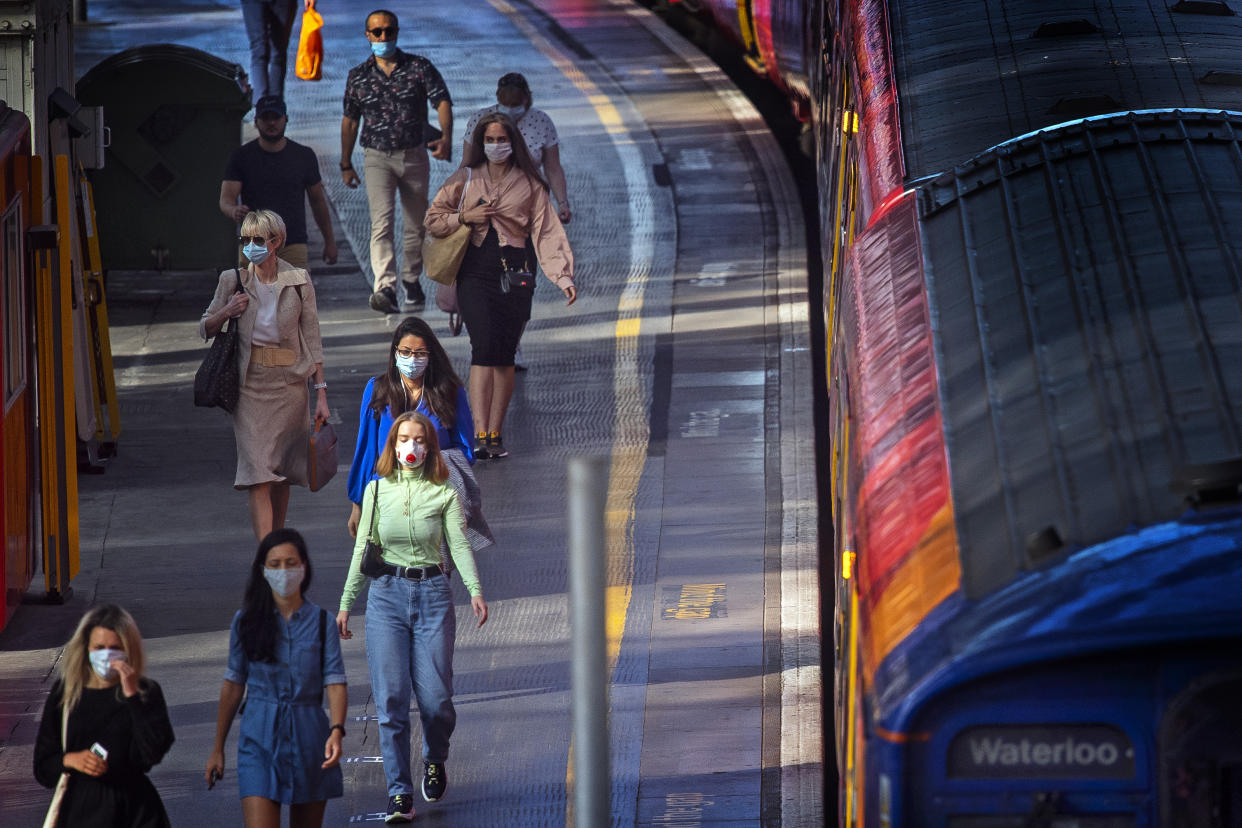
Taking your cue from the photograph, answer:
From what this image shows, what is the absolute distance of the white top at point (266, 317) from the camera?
10211 mm

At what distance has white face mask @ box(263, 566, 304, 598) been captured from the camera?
7.21 metres

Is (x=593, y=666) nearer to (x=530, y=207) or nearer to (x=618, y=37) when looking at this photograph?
(x=530, y=207)

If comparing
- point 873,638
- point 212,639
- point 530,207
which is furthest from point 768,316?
point 873,638

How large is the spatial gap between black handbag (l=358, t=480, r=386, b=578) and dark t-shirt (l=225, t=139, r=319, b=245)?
19.1 feet

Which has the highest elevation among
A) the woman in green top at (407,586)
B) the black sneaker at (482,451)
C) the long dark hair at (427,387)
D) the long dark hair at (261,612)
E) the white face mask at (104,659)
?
the black sneaker at (482,451)

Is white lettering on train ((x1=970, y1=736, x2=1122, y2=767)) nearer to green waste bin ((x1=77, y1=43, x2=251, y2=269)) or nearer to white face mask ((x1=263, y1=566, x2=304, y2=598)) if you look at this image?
white face mask ((x1=263, y1=566, x2=304, y2=598))

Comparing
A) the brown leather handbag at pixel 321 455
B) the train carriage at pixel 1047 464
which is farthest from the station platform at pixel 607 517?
the train carriage at pixel 1047 464

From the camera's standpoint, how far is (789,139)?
22.1 m

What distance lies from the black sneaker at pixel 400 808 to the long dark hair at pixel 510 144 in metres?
5.01

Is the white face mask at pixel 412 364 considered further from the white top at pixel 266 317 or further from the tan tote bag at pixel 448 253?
the tan tote bag at pixel 448 253

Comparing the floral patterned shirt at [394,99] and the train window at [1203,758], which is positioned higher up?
the floral patterned shirt at [394,99]

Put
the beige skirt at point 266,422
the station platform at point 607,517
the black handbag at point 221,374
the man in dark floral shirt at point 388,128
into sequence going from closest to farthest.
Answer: the station platform at point 607,517
the black handbag at point 221,374
the beige skirt at point 266,422
the man in dark floral shirt at point 388,128

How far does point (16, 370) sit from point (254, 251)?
1.30 m

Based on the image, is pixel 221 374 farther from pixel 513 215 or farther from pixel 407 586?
pixel 513 215
